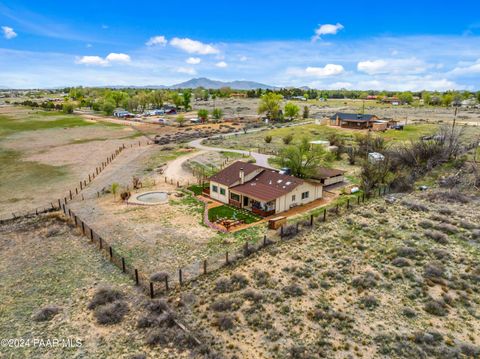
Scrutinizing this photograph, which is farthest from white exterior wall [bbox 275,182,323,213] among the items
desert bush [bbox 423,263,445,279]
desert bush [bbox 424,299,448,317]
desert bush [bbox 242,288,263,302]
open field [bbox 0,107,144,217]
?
open field [bbox 0,107,144,217]

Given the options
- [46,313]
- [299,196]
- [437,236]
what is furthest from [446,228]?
[46,313]

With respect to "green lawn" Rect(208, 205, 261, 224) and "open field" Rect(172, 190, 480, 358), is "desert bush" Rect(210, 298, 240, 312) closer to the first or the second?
"open field" Rect(172, 190, 480, 358)

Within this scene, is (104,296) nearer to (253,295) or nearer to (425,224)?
(253,295)

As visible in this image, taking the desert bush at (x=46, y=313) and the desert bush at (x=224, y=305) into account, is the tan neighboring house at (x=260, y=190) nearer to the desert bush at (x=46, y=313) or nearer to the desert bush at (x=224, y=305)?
the desert bush at (x=224, y=305)

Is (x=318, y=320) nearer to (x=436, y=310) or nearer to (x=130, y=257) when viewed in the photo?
(x=436, y=310)

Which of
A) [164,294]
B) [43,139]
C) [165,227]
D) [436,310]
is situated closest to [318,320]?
[436,310]

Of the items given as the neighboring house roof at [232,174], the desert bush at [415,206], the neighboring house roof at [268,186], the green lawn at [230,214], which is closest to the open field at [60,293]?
the green lawn at [230,214]
